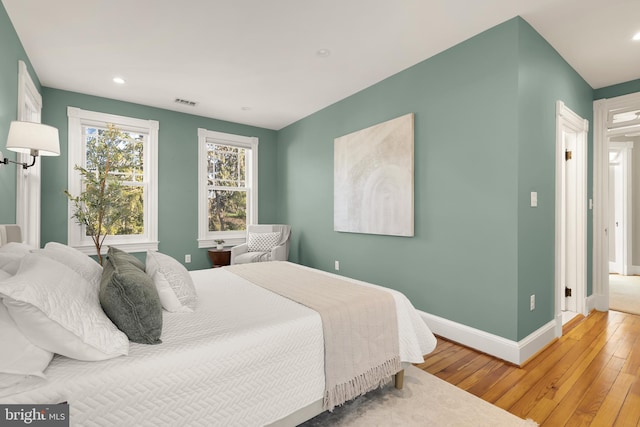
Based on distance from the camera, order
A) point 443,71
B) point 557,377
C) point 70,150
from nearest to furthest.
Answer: point 557,377 < point 443,71 < point 70,150

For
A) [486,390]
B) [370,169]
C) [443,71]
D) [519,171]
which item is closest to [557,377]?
[486,390]

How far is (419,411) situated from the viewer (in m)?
1.78

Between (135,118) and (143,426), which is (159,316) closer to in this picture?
(143,426)

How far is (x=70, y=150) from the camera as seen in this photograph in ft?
12.4

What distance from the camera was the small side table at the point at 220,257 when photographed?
4.59 meters

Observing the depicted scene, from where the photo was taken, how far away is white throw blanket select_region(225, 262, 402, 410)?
5.25 feet

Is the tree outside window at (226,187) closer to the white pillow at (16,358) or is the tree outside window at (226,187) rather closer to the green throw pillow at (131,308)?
the green throw pillow at (131,308)

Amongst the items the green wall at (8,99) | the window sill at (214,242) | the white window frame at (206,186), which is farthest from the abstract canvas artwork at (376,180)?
the green wall at (8,99)

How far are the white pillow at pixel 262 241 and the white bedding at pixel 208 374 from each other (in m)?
2.80

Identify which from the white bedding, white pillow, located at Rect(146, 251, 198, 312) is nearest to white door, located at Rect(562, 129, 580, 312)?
the white bedding

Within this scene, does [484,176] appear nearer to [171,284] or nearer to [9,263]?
[171,284]

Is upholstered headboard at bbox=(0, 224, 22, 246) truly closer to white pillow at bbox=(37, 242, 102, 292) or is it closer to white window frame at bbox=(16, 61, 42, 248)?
white pillow at bbox=(37, 242, 102, 292)

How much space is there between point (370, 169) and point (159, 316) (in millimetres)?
2773

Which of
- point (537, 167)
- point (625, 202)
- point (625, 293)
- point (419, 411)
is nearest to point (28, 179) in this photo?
point (419, 411)
